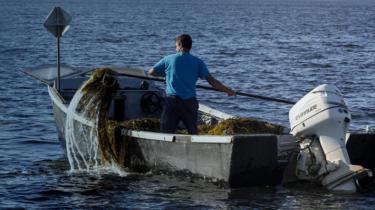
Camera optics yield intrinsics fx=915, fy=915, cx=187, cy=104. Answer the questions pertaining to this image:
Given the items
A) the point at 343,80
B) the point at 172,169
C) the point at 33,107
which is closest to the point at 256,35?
the point at 343,80

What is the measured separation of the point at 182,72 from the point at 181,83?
0.17 metres

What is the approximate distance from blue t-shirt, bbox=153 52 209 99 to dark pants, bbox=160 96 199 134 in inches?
3.8

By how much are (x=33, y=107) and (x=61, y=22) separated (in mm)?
6466

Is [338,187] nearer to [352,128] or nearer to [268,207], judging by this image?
[268,207]

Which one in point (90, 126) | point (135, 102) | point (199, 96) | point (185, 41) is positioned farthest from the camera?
point (199, 96)

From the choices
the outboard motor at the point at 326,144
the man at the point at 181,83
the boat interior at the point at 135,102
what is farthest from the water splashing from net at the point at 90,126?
the outboard motor at the point at 326,144

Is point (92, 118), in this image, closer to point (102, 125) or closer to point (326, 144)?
point (102, 125)

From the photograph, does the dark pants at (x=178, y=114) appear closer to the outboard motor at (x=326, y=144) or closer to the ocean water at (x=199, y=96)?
the ocean water at (x=199, y=96)

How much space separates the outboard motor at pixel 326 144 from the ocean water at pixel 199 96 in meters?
0.32

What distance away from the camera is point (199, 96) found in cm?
2800

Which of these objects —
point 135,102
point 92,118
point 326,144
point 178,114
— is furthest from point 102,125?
point 326,144

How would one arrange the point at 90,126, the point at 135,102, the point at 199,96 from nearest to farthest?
the point at 90,126 < the point at 135,102 < the point at 199,96

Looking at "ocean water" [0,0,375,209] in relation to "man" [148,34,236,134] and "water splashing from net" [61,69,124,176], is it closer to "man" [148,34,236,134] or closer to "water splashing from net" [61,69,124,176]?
"water splashing from net" [61,69,124,176]

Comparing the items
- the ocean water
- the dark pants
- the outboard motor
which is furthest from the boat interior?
the outboard motor
